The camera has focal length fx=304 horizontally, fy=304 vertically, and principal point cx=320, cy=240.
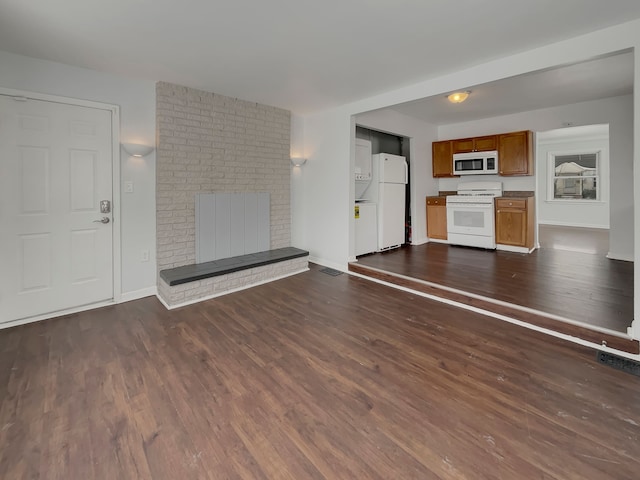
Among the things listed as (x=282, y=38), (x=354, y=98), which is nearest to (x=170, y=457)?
(x=282, y=38)

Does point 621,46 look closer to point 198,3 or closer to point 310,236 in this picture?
point 198,3

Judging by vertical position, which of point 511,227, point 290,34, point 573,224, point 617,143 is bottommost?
point 511,227

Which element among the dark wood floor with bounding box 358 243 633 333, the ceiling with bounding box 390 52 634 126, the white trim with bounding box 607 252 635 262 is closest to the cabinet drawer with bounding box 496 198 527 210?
the dark wood floor with bounding box 358 243 633 333

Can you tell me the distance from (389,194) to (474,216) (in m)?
1.65

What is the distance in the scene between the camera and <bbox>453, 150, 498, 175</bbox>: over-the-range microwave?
5.59 meters

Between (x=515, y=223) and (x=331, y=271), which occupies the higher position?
(x=515, y=223)

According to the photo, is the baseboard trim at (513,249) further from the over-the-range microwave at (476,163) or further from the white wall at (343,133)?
the over-the-range microwave at (476,163)

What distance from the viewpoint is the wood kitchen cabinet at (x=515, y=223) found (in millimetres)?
5176

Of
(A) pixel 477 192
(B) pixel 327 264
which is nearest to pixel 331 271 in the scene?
(B) pixel 327 264

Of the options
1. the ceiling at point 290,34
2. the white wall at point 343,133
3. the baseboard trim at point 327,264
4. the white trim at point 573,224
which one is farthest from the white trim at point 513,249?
the white trim at point 573,224

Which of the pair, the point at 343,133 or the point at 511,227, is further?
the point at 511,227

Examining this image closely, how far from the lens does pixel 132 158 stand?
3.51 metres

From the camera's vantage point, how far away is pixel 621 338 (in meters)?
2.31

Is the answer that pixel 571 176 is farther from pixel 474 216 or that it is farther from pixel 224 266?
pixel 224 266
